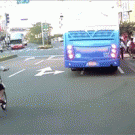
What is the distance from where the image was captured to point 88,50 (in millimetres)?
14148

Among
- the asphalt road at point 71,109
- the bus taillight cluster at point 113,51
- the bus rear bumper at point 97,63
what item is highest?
the bus taillight cluster at point 113,51

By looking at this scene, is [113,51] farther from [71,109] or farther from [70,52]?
[71,109]

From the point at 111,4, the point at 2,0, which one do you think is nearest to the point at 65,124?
the point at 111,4

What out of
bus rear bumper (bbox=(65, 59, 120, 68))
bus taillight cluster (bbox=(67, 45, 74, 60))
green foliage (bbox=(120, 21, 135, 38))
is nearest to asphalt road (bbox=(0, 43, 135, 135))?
bus rear bumper (bbox=(65, 59, 120, 68))

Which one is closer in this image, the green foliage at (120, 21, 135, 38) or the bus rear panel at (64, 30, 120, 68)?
the bus rear panel at (64, 30, 120, 68)

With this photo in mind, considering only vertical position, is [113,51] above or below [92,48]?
below

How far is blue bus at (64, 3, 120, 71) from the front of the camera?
14055mm

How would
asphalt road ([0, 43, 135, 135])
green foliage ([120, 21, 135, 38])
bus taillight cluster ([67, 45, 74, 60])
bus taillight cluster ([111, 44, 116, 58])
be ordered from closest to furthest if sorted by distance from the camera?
asphalt road ([0, 43, 135, 135])
bus taillight cluster ([111, 44, 116, 58])
bus taillight cluster ([67, 45, 74, 60])
green foliage ([120, 21, 135, 38])

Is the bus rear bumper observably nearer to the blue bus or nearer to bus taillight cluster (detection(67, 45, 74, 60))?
the blue bus

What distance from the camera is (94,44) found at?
1409 centimetres

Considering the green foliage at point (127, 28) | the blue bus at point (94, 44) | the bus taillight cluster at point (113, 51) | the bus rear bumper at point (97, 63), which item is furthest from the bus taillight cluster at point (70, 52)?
the green foliage at point (127, 28)

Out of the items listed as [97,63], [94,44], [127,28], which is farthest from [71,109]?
[127,28]

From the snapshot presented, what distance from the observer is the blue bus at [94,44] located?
1405cm

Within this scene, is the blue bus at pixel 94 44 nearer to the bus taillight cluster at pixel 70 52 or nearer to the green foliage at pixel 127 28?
the bus taillight cluster at pixel 70 52
